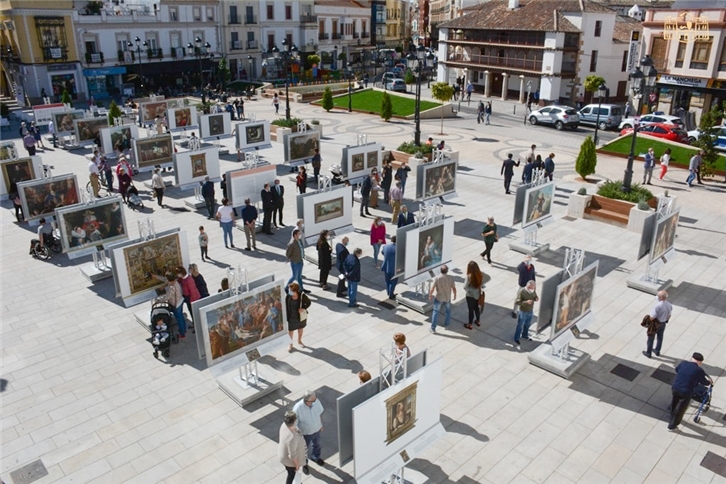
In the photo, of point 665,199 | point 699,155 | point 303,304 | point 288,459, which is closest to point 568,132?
point 699,155

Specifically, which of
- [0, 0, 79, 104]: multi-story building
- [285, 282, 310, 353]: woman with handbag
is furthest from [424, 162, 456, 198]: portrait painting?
[0, 0, 79, 104]: multi-story building

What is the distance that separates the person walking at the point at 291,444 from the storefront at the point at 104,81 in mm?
55750

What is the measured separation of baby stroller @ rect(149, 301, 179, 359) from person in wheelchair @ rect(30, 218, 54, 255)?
25.7ft

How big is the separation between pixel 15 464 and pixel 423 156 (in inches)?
837

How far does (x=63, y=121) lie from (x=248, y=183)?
62.2ft

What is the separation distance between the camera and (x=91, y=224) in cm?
1680

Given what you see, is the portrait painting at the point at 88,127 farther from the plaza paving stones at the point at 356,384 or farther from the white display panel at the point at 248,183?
the white display panel at the point at 248,183

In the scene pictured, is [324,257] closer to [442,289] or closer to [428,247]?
[428,247]

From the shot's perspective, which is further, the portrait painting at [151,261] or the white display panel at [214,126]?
the white display panel at [214,126]

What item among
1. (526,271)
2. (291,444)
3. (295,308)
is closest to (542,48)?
(526,271)

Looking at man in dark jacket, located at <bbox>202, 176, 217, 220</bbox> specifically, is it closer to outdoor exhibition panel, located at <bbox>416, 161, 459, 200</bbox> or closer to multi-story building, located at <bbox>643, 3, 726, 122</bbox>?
outdoor exhibition panel, located at <bbox>416, 161, 459, 200</bbox>

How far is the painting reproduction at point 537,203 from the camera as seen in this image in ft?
60.2

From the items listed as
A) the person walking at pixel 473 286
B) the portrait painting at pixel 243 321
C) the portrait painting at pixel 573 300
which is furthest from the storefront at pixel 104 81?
the portrait painting at pixel 573 300

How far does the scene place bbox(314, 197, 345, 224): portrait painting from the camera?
59.8 ft
